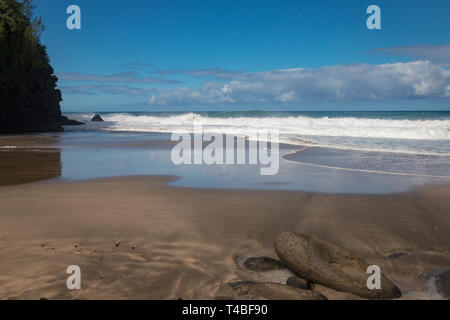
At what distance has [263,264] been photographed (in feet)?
12.0

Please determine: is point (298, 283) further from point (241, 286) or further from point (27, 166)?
point (27, 166)

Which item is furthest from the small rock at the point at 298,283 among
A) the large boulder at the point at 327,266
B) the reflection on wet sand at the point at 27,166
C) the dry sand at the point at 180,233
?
the reflection on wet sand at the point at 27,166

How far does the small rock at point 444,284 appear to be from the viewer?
123 inches

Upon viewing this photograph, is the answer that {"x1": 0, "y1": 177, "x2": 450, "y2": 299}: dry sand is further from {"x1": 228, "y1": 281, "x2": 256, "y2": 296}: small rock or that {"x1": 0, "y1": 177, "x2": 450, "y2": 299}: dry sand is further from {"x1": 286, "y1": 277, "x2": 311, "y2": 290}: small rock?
{"x1": 286, "y1": 277, "x2": 311, "y2": 290}: small rock

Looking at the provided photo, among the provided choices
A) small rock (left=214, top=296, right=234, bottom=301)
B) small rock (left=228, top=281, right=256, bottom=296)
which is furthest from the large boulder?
small rock (left=214, top=296, right=234, bottom=301)

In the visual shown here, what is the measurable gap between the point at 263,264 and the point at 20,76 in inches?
1119

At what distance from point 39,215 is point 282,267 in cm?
383

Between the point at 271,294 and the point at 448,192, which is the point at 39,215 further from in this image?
the point at 448,192

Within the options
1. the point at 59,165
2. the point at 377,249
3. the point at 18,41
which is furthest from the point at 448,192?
the point at 18,41

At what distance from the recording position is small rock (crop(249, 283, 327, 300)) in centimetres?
291

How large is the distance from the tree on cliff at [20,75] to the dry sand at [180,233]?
21.5m

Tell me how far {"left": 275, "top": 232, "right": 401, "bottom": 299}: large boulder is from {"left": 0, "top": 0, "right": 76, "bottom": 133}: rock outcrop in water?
87.5 ft

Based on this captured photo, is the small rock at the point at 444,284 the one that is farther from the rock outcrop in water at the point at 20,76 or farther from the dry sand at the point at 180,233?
the rock outcrop in water at the point at 20,76
